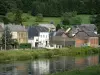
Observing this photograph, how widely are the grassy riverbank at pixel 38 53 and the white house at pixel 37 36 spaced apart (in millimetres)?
14130

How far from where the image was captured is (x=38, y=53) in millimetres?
67375

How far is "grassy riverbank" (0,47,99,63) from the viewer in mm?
60909

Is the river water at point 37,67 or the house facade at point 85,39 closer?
the river water at point 37,67

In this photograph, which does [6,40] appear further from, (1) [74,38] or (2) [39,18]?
(2) [39,18]

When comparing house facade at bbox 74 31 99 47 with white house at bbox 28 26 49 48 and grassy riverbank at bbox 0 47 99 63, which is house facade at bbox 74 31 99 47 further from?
grassy riverbank at bbox 0 47 99 63

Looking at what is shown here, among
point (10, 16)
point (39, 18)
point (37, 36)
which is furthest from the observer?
point (39, 18)

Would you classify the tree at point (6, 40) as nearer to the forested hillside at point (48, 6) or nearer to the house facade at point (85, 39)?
the house facade at point (85, 39)

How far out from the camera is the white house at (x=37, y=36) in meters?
90.3

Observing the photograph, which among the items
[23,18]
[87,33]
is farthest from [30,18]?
[87,33]

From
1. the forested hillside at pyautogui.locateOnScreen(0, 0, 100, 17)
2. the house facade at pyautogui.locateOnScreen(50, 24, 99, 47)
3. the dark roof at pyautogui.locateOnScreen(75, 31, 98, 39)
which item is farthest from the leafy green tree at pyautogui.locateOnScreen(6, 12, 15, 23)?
the dark roof at pyautogui.locateOnScreen(75, 31, 98, 39)

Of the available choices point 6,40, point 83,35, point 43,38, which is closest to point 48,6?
point 83,35

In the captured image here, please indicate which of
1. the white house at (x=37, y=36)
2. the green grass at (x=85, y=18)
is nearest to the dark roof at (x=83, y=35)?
the white house at (x=37, y=36)

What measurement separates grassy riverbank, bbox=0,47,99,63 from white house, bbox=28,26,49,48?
556 inches

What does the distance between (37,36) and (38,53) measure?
76.3 ft
